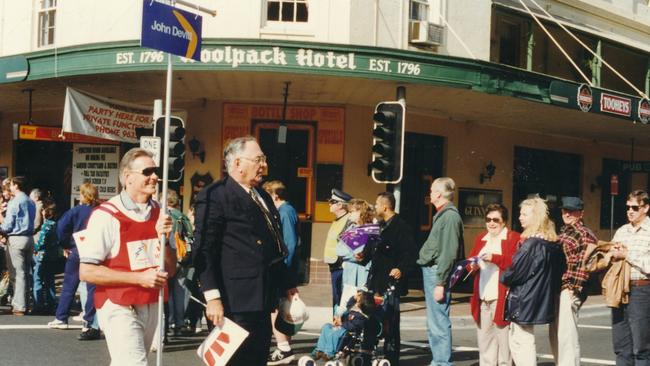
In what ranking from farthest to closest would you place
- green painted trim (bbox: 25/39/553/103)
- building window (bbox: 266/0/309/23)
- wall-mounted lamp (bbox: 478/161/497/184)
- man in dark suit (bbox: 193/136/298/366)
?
1. wall-mounted lamp (bbox: 478/161/497/184)
2. building window (bbox: 266/0/309/23)
3. green painted trim (bbox: 25/39/553/103)
4. man in dark suit (bbox: 193/136/298/366)

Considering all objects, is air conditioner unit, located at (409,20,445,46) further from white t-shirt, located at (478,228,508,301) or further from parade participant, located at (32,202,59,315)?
white t-shirt, located at (478,228,508,301)

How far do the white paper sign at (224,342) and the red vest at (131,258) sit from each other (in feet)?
1.91

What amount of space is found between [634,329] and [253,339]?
14.4 ft

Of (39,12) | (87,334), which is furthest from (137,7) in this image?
(87,334)

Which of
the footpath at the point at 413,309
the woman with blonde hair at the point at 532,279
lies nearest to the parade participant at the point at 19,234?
the footpath at the point at 413,309

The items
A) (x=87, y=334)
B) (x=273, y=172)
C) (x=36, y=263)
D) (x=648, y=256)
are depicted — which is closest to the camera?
(x=648, y=256)

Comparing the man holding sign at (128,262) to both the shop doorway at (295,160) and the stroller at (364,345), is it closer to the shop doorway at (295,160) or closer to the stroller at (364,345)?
the stroller at (364,345)

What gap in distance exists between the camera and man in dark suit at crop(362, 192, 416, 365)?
343 inches

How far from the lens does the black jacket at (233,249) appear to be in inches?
204

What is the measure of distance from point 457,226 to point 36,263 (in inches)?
275

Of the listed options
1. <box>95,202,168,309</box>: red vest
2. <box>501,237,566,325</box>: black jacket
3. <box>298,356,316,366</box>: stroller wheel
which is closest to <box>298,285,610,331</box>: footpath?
<box>298,356,316,366</box>: stroller wheel

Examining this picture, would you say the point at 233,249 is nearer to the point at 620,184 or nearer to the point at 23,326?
the point at 23,326

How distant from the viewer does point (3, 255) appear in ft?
43.0

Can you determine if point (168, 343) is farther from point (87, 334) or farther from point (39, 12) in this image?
point (39, 12)
